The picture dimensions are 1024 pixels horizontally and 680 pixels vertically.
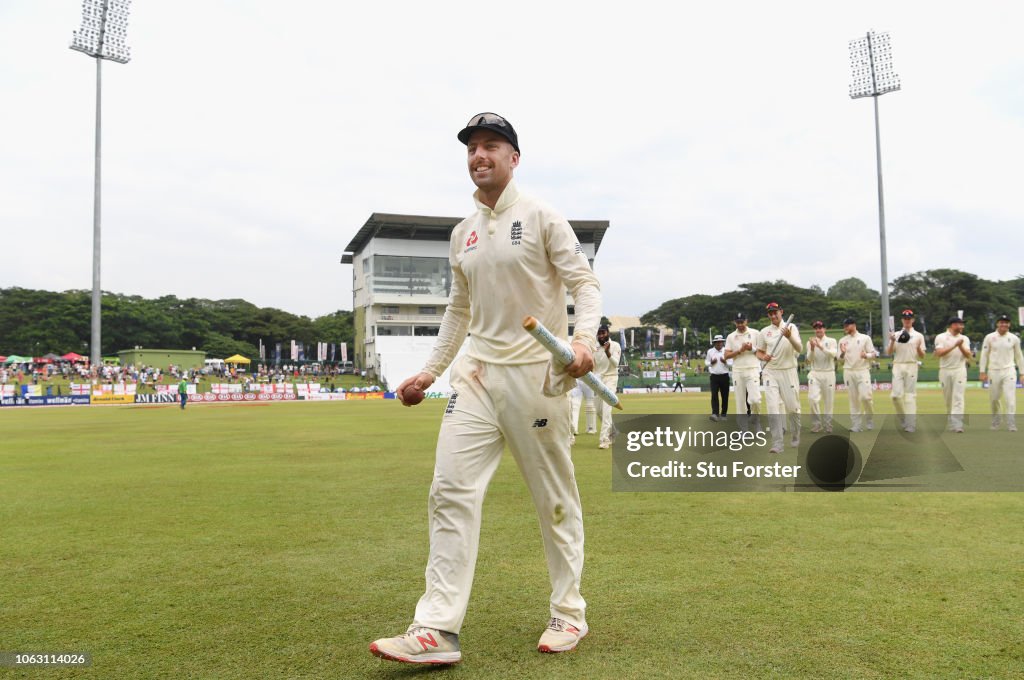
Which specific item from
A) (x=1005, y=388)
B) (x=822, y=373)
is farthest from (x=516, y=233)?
(x=1005, y=388)

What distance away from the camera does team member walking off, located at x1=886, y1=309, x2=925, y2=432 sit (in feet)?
51.1

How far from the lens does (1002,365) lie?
15766 mm

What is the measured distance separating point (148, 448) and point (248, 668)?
13.3 metres

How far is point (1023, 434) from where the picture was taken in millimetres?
13891

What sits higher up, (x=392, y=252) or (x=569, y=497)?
(x=392, y=252)

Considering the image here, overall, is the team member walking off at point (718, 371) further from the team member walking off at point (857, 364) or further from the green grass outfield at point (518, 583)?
the green grass outfield at point (518, 583)

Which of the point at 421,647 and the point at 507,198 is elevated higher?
the point at 507,198

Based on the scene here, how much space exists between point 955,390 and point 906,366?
104cm

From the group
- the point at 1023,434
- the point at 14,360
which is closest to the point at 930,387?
the point at 1023,434

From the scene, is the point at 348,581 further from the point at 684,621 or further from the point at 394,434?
the point at 394,434

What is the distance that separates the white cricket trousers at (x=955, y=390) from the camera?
51.6ft

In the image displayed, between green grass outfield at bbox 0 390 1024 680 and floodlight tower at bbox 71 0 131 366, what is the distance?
43213 mm

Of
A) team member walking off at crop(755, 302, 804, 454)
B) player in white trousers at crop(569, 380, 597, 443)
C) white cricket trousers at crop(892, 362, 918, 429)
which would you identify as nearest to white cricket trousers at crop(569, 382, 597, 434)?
player in white trousers at crop(569, 380, 597, 443)

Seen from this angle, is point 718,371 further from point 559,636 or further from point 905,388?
point 559,636
